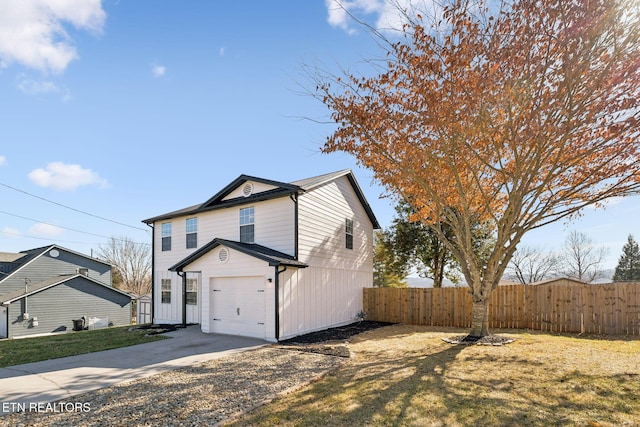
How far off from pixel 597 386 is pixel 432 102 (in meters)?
6.61

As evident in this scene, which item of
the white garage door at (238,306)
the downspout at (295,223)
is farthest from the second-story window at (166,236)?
the downspout at (295,223)

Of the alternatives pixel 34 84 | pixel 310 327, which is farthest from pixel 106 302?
pixel 310 327

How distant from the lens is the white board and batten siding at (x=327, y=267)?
1203cm

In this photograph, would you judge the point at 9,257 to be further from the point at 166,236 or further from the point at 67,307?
the point at 166,236

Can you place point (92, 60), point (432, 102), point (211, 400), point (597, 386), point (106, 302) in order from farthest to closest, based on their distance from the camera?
point (106, 302), point (92, 60), point (432, 102), point (597, 386), point (211, 400)

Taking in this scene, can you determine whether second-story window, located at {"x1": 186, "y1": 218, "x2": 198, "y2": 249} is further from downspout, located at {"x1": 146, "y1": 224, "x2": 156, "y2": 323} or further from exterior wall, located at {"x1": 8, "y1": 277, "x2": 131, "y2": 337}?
exterior wall, located at {"x1": 8, "y1": 277, "x2": 131, "y2": 337}

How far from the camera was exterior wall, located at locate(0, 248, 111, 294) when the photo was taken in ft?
75.5

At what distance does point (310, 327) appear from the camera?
41.7ft

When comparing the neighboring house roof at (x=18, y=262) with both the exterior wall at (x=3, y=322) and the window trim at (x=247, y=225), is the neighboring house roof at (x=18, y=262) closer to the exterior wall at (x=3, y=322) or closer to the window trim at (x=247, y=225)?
the exterior wall at (x=3, y=322)

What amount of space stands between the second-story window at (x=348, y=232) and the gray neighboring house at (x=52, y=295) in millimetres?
17919

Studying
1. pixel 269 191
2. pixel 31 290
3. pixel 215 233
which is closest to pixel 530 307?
pixel 269 191

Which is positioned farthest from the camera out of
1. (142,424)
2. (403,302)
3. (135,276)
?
(135,276)

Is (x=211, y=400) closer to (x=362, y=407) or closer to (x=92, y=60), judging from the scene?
(x=362, y=407)

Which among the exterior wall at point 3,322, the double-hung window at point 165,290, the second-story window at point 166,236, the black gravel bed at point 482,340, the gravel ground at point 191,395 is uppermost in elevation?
the second-story window at point 166,236
